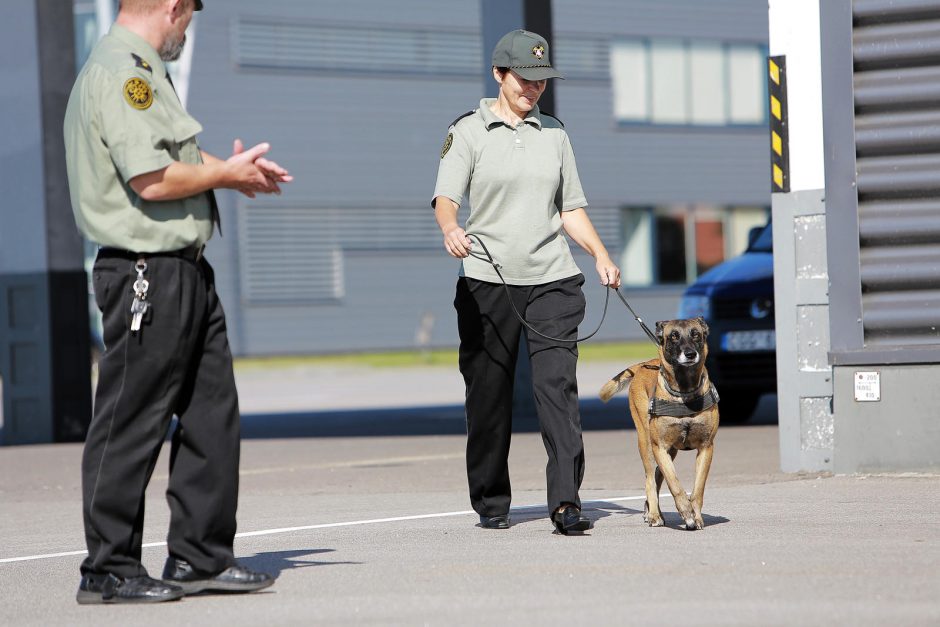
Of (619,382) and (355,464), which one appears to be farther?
(355,464)

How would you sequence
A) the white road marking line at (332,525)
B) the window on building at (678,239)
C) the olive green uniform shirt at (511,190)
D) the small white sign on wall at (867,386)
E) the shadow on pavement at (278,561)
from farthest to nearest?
the window on building at (678,239) → the small white sign on wall at (867,386) → the olive green uniform shirt at (511,190) → the white road marking line at (332,525) → the shadow on pavement at (278,561)

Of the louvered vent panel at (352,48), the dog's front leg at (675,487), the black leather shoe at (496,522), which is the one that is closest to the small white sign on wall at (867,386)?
the dog's front leg at (675,487)

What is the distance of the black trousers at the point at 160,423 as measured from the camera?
17.2ft

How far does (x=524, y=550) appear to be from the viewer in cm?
627

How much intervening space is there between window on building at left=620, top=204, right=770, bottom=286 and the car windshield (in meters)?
23.6

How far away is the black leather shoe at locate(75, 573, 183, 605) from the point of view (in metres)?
5.26

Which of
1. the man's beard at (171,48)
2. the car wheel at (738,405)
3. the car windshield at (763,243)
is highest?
the man's beard at (171,48)

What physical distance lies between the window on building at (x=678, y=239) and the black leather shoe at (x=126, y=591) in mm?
33186

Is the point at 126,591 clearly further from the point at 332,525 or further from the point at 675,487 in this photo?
the point at 675,487

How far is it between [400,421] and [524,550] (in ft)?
31.5

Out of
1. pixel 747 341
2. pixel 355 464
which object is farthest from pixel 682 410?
pixel 747 341

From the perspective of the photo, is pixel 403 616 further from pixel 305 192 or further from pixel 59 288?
pixel 305 192

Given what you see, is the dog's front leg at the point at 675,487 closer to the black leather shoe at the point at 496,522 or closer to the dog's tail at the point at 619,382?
the dog's tail at the point at 619,382

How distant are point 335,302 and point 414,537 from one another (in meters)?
28.1
